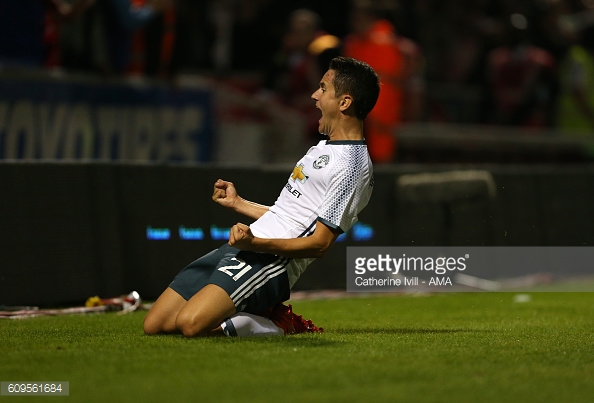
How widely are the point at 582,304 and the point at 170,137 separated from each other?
17.9ft

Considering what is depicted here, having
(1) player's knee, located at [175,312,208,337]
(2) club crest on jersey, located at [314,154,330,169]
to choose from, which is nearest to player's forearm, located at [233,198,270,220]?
(2) club crest on jersey, located at [314,154,330,169]

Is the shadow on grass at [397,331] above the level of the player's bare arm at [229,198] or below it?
below

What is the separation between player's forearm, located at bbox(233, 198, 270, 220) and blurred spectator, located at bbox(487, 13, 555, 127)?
10.7 metres

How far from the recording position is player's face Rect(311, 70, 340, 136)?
8156mm

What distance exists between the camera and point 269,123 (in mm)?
15812

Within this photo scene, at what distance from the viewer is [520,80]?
729 inches

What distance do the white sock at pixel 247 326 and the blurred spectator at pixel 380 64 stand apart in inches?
312

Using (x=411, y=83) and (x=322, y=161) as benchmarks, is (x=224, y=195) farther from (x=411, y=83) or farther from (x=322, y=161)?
(x=411, y=83)

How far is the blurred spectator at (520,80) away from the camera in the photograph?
18.4 m

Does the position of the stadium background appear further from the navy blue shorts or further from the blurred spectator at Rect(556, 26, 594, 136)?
the navy blue shorts

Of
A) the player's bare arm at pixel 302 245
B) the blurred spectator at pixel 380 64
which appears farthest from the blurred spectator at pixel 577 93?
the player's bare arm at pixel 302 245

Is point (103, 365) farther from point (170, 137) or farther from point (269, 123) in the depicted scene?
point (269, 123)

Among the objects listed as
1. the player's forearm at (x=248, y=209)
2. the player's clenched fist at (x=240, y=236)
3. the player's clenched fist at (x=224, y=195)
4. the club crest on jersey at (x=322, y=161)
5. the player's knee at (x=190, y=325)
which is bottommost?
the player's knee at (x=190, y=325)

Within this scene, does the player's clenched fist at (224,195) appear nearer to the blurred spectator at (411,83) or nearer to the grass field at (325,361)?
the grass field at (325,361)
